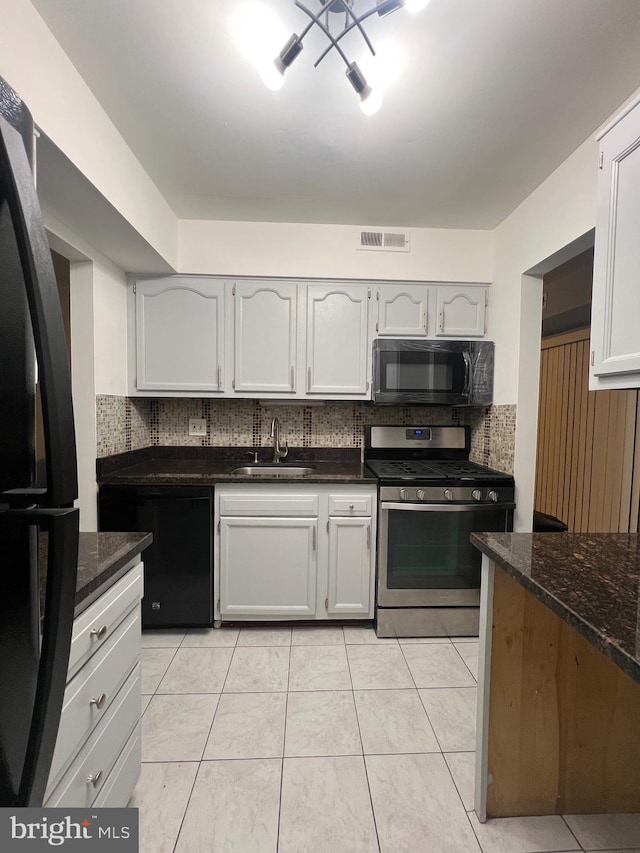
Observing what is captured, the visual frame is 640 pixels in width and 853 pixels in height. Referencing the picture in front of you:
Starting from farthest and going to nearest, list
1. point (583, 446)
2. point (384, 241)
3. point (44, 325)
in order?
point (583, 446) < point (384, 241) < point (44, 325)

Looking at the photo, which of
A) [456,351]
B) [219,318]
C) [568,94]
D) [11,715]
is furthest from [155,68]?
[456,351]

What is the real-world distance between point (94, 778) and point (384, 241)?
2.76m

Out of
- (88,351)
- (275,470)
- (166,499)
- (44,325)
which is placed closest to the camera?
(44,325)

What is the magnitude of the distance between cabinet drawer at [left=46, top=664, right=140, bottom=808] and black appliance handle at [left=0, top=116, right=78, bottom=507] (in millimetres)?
796

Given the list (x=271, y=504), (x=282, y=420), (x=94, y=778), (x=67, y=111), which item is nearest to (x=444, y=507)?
(x=271, y=504)

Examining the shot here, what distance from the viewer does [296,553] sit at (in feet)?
7.43

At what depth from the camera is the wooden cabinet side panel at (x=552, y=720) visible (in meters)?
1.21

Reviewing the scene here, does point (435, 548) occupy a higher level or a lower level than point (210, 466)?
lower

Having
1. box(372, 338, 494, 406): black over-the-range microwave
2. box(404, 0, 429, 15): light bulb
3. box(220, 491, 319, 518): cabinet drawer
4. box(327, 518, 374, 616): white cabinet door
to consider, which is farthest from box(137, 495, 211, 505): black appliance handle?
box(404, 0, 429, 15): light bulb

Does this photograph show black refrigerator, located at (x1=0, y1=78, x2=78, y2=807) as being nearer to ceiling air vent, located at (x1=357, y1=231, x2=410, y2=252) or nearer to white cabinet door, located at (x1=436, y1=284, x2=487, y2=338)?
ceiling air vent, located at (x1=357, y1=231, x2=410, y2=252)

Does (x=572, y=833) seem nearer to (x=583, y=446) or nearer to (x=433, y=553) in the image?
(x=433, y=553)

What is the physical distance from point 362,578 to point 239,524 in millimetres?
780

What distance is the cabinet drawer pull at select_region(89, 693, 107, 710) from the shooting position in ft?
3.10

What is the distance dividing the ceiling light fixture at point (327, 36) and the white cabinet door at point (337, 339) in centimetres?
124
